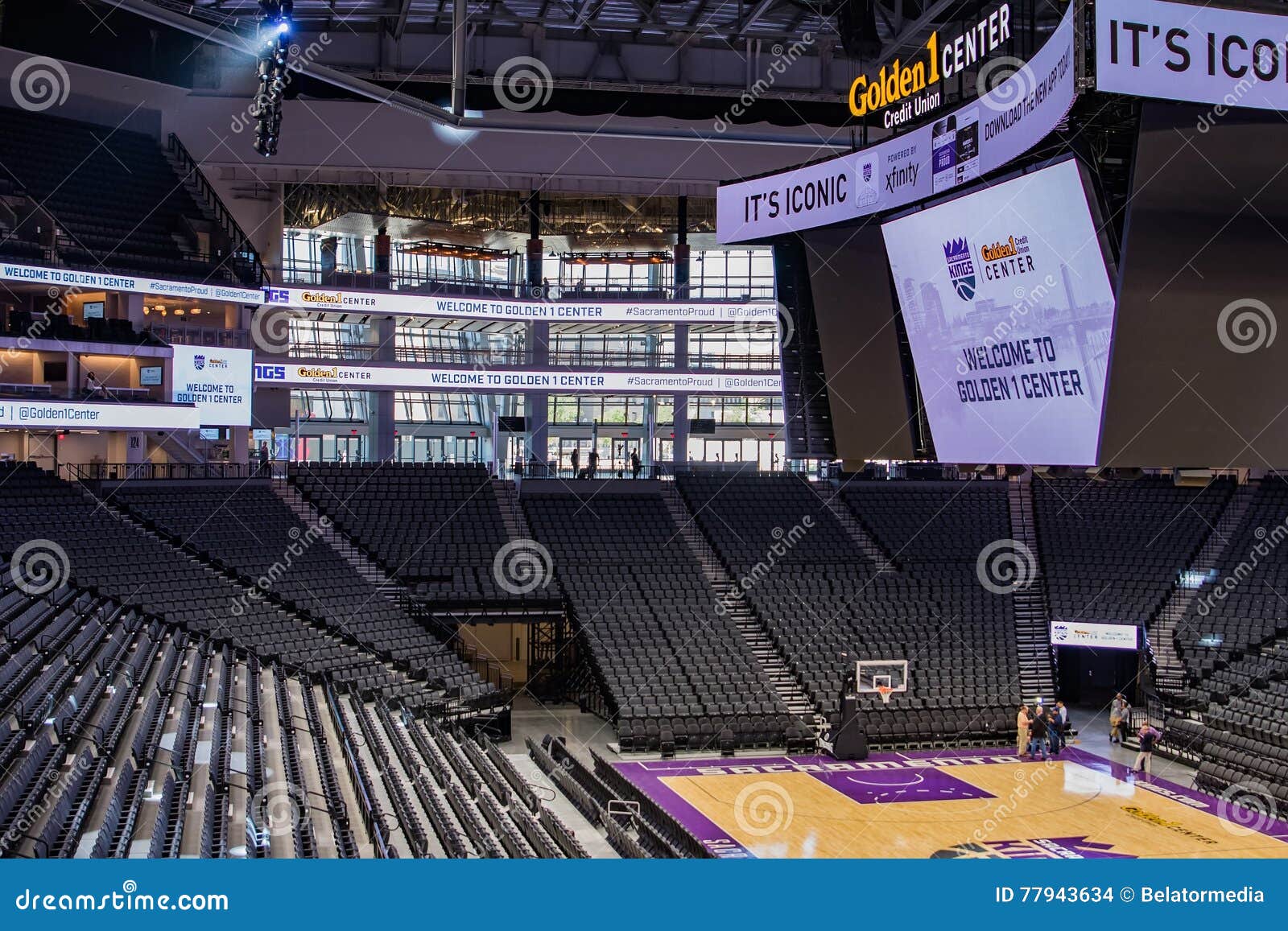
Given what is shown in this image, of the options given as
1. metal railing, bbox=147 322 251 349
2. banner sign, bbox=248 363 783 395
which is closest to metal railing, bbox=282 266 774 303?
metal railing, bbox=147 322 251 349

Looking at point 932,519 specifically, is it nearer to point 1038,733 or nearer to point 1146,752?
point 1038,733

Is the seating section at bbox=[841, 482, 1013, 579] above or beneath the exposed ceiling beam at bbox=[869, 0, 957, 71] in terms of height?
beneath

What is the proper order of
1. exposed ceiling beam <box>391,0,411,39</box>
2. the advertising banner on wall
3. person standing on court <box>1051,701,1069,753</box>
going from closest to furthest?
1. person standing on court <box>1051,701,1069,753</box>
2. exposed ceiling beam <box>391,0,411,39</box>
3. the advertising banner on wall

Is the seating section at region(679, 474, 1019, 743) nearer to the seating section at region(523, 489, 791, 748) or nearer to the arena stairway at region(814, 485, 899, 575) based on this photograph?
the arena stairway at region(814, 485, 899, 575)

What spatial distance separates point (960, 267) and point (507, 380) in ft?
63.3

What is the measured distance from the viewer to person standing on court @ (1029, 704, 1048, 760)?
22.2 metres

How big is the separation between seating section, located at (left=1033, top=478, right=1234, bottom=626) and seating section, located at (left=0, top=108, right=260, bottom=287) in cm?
1878

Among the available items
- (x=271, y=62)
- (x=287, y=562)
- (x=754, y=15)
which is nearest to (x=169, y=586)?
(x=287, y=562)

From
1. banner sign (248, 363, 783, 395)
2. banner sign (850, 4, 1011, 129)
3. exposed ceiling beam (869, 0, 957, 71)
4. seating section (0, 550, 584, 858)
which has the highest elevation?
exposed ceiling beam (869, 0, 957, 71)

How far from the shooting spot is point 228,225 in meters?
30.4

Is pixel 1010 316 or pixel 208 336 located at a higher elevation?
pixel 208 336

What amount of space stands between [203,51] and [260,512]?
11.8 m

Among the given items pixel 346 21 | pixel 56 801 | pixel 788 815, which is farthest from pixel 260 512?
pixel 56 801

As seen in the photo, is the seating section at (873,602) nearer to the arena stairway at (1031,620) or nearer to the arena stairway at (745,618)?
the arena stairway at (745,618)
